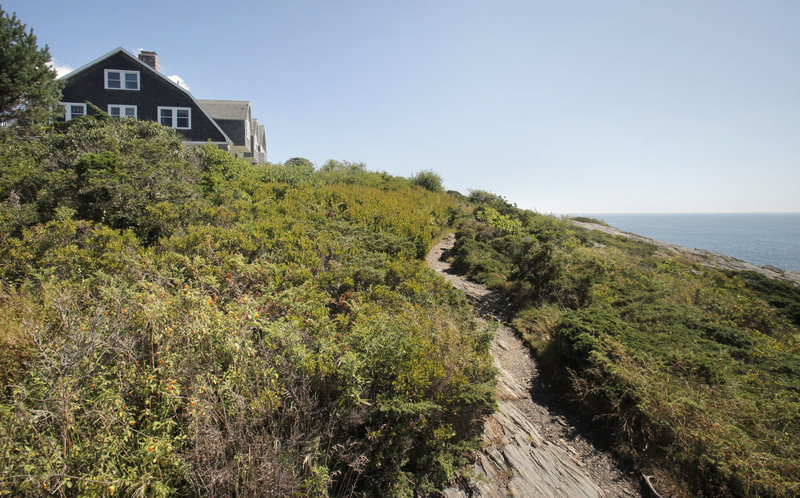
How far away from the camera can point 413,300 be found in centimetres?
516

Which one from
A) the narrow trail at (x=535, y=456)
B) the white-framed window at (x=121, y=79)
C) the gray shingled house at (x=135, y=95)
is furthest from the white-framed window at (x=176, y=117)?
the narrow trail at (x=535, y=456)

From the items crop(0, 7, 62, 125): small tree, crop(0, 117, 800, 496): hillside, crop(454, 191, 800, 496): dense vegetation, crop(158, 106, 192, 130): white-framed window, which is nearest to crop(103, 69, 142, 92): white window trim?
crop(158, 106, 192, 130): white-framed window

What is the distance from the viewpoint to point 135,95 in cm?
2212

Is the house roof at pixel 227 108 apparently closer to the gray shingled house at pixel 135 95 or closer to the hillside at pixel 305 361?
the gray shingled house at pixel 135 95

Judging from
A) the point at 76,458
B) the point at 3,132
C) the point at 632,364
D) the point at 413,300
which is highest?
the point at 3,132

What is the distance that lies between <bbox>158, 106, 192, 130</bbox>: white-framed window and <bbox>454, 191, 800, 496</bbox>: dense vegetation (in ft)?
78.6

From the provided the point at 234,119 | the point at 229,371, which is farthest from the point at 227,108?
the point at 229,371

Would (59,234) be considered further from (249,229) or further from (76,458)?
(76,458)

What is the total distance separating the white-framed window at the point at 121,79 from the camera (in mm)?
21797

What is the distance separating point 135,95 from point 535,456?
1167 inches

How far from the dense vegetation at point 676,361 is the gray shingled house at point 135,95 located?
72.7 feet

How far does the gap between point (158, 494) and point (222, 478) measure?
1.28ft

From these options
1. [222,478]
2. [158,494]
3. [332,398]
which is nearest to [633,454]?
[332,398]

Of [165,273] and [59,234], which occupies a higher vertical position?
[59,234]
